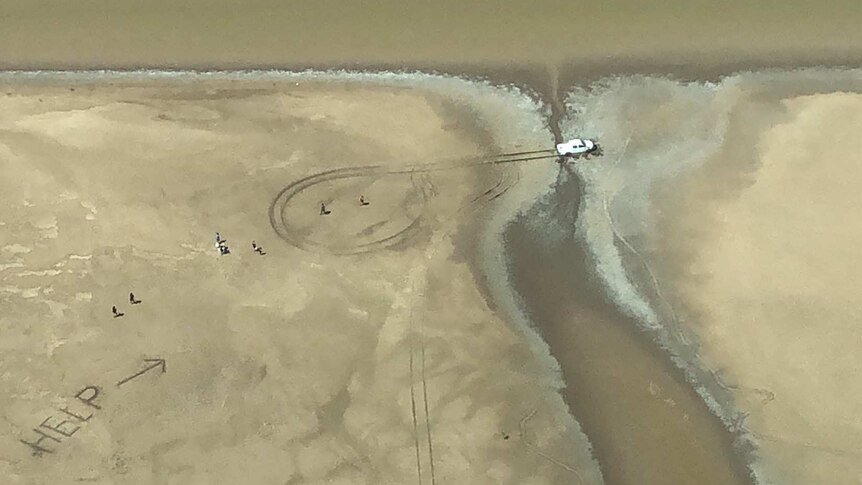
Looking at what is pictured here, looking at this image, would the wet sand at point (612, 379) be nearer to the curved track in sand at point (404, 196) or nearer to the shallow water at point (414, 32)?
the curved track in sand at point (404, 196)

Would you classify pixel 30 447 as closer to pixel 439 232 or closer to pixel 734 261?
pixel 439 232

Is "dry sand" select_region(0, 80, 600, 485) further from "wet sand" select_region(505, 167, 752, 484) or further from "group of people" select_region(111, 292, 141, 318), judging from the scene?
"wet sand" select_region(505, 167, 752, 484)

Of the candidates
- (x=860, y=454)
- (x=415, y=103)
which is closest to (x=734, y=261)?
(x=860, y=454)

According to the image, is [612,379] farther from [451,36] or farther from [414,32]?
[414,32]

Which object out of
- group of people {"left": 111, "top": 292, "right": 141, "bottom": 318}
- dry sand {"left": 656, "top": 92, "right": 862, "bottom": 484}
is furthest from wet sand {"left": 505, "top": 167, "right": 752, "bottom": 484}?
group of people {"left": 111, "top": 292, "right": 141, "bottom": 318}

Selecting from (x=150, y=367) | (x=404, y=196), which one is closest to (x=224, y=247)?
(x=150, y=367)
